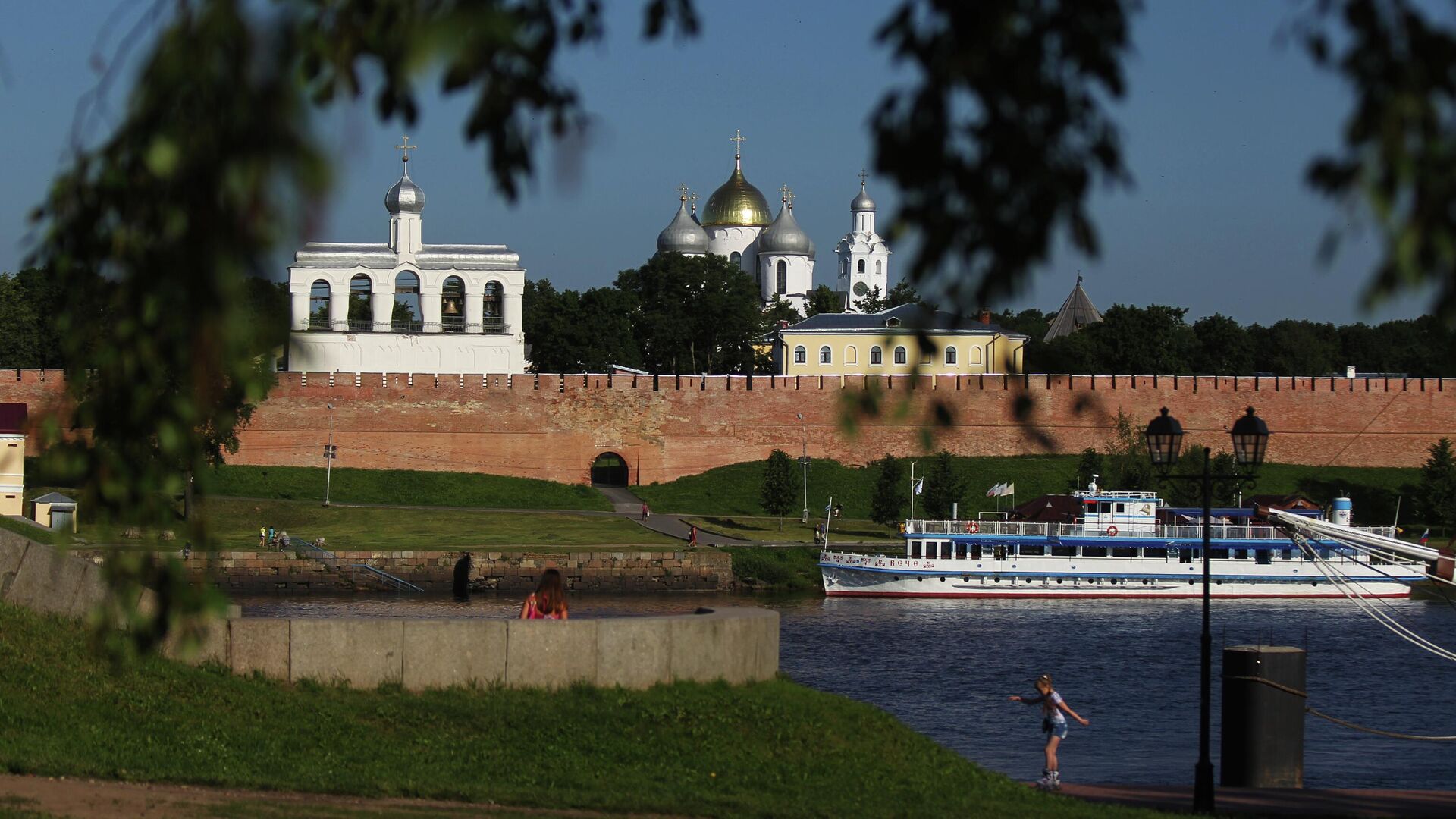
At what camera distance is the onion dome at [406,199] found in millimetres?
46812

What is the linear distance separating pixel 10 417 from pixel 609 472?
62.9 ft

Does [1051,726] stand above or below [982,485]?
below

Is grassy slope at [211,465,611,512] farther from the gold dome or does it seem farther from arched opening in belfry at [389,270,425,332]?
the gold dome

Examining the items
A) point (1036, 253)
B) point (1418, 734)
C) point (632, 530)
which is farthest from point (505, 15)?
point (632, 530)

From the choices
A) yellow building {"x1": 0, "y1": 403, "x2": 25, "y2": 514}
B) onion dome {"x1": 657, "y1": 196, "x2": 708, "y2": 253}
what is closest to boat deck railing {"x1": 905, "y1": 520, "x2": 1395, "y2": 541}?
yellow building {"x1": 0, "y1": 403, "x2": 25, "y2": 514}

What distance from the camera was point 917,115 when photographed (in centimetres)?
362

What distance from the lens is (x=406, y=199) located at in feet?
154

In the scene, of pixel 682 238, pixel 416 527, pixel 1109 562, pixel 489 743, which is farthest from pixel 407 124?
pixel 682 238

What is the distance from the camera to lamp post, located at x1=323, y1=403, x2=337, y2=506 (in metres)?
40.3

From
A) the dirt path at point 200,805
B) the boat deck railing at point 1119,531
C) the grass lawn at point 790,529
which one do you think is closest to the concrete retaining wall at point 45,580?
the dirt path at point 200,805

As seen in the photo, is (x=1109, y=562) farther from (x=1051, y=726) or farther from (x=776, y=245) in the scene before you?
(x=776, y=245)

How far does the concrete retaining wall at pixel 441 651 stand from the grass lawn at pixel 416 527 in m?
22.8

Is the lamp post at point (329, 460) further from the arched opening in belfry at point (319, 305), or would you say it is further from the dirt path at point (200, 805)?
the dirt path at point (200, 805)

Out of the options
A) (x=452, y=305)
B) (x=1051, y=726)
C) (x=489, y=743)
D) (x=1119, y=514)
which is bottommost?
(x=1051, y=726)
